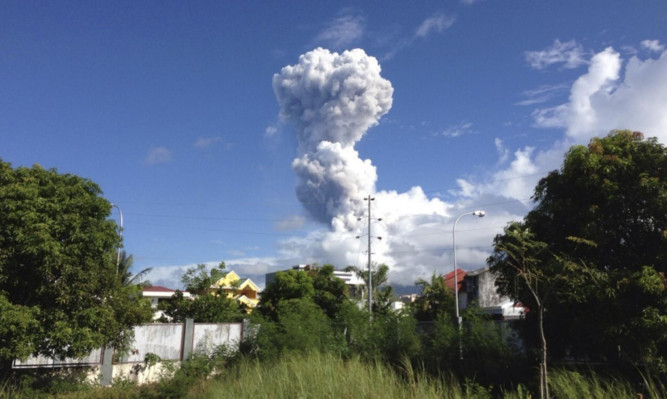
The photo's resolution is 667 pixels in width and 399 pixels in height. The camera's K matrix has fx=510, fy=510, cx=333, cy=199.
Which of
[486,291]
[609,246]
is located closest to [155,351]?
[609,246]

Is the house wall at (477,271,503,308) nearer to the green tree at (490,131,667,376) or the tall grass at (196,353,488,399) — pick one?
the green tree at (490,131,667,376)

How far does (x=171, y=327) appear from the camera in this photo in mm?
17516

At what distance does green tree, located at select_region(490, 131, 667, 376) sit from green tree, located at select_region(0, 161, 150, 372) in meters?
10.1

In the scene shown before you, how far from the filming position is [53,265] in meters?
11.5

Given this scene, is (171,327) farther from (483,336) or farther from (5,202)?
(483,336)

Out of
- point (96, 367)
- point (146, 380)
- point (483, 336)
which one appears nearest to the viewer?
→ point (483, 336)

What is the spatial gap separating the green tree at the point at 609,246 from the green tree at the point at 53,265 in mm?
10120

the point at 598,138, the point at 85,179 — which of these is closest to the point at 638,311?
the point at 598,138

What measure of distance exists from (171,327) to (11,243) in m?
7.17

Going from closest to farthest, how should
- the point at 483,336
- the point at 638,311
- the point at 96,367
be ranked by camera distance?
the point at 638,311 < the point at 483,336 < the point at 96,367

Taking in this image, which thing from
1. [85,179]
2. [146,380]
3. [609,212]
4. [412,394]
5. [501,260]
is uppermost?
[85,179]

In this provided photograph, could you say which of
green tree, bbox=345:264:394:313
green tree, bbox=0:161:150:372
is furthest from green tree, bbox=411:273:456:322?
green tree, bbox=0:161:150:372

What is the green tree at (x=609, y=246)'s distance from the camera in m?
9.91

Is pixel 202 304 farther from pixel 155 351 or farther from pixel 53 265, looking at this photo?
pixel 53 265
